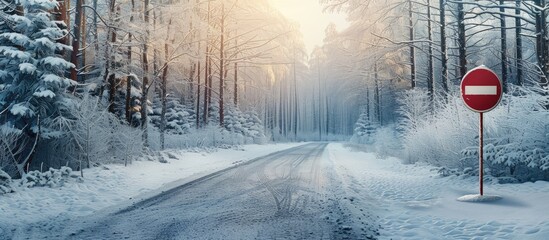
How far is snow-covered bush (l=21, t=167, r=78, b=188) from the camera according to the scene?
330 inches

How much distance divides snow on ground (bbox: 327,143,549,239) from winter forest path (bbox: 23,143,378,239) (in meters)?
0.45

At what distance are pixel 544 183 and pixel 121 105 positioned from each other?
70.1 ft

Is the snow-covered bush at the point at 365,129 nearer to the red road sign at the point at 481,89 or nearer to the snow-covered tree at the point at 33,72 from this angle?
the snow-covered tree at the point at 33,72

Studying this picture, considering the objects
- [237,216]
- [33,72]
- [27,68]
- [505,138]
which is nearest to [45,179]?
[27,68]

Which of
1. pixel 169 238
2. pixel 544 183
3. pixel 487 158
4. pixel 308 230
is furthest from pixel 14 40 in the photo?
pixel 544 183

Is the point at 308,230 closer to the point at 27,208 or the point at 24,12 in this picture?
the point at 27,208

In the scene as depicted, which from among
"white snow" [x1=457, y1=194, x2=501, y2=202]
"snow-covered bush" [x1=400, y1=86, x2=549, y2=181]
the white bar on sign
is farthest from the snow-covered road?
the white bar on sign

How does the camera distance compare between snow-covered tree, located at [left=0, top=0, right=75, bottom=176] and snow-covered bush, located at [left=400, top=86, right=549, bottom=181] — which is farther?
snow-covered tree, located at [left=0, top=0, right=75, bottom=176]

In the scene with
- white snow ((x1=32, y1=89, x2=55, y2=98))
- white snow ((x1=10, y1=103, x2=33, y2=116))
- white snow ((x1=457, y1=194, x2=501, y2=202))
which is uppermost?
white snow ((x1=32, y1=89, x2=55, y2=98))

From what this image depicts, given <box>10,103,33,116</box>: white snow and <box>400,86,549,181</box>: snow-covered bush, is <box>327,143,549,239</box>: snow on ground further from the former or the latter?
<box>10,103,33,116</box>: white snow

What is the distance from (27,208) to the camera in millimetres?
6723

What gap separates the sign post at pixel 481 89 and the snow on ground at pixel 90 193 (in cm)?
619

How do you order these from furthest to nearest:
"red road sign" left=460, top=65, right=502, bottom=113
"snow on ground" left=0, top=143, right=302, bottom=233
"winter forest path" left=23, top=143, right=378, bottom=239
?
1. "red road sign" left=460, top=65, right=502, bottom=113
2. "snow on ground" left=0, top=143, right=302, bottom=233
3. "winter forest path" left=23, top=143, right=378, bottom=239

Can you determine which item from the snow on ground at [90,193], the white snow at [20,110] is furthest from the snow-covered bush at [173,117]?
the white snow at [20,110]
